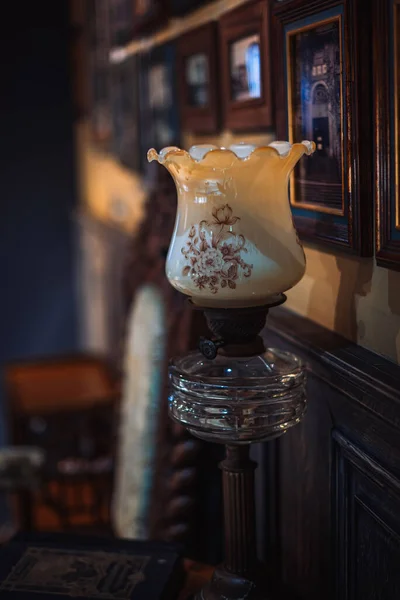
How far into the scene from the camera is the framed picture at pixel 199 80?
2.02 meters

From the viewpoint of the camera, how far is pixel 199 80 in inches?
85.4

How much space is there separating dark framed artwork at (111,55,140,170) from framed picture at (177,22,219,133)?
641mm


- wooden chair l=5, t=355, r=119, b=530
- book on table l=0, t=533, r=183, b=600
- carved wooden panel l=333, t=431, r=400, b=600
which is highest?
carved wooden panel l=333, t=431, r=400, b=600

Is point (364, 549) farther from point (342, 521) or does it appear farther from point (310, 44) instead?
point (310, 44)

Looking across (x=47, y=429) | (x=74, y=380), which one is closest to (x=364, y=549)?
(x=47, y=429)

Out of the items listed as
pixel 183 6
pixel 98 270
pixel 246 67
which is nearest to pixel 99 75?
pixel 98 270

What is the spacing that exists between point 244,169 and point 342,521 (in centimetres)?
57

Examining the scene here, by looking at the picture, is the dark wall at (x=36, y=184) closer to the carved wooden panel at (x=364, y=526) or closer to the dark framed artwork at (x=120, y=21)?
the dark framed artwork at (x=120, y=21)

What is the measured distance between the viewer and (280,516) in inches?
62.9

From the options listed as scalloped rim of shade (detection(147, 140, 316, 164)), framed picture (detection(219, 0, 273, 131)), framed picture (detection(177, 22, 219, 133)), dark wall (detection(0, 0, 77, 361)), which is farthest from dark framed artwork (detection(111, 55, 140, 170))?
scalloped rim of shade (detection(147, 140, 316, 164))

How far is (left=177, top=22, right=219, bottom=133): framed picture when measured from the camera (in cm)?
202

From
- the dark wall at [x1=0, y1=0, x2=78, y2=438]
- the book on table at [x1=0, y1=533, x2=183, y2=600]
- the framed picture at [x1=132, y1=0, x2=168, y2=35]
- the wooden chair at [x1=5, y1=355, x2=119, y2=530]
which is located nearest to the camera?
the book on table at [x1=0, y1=533, x2=183, y2=600]

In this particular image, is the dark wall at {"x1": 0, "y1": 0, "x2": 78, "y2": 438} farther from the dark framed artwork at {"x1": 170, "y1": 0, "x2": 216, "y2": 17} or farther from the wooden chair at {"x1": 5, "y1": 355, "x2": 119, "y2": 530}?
the dark framed artwork at {"x1": 170, "y1": 0, "x2": 216, "y2": 17}

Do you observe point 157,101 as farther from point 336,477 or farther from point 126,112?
point 336,477
